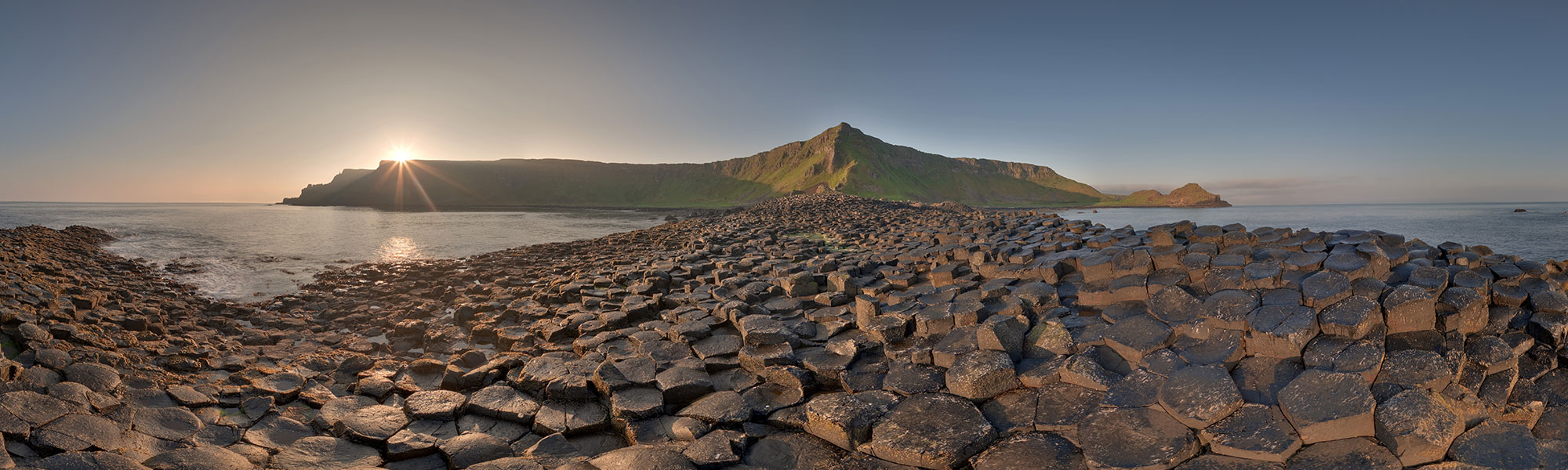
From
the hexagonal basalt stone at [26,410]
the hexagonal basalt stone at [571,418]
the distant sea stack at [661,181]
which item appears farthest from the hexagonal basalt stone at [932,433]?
the distant sea stack at [661,181]

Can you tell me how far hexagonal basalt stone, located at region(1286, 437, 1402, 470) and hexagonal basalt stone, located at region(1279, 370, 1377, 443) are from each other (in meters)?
0.07

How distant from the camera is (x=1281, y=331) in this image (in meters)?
4.45

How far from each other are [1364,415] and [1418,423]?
225mm

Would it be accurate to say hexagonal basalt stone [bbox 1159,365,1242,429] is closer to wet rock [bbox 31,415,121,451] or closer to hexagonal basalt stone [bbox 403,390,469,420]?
hexagonal basalt stone [bbox 403,390,469,420]

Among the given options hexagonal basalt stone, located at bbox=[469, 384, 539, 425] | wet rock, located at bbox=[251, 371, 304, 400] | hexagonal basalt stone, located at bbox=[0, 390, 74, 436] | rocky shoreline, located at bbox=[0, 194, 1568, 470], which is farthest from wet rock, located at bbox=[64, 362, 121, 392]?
hexagonal basalt stone, located at bbox=[469, 384, 539, 425]

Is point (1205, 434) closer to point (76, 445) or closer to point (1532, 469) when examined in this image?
point (1532, 469)

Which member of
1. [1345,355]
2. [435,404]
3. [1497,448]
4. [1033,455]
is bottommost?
[435,404]

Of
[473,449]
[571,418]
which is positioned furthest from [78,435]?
[571,418]

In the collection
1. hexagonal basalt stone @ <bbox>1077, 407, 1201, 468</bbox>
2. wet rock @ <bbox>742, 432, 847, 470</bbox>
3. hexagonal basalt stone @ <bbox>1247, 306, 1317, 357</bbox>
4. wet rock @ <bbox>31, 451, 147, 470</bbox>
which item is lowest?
wet rock @ <bbox>742, 432, 847, 470</bbox>

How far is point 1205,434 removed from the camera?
11.7ft

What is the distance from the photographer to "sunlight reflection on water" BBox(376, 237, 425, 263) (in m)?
21.2

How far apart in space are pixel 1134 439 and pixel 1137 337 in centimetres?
175

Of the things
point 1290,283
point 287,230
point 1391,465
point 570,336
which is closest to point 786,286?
point 570,336

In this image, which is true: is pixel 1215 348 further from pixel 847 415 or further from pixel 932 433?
pixel 847 415
